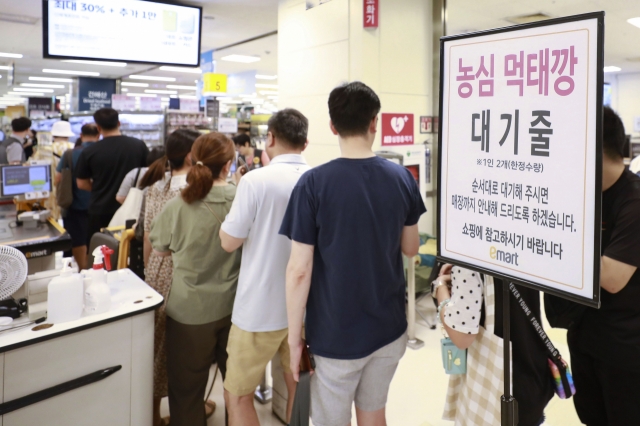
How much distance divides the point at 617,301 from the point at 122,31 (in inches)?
170

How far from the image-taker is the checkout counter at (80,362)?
5.09ft

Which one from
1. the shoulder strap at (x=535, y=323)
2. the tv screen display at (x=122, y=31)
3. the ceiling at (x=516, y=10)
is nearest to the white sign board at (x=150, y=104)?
the tv screen display at (x=122, y=31)

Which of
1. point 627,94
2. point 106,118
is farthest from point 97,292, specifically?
point 627,94

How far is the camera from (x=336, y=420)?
155 centimetres

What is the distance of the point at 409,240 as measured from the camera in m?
1.64

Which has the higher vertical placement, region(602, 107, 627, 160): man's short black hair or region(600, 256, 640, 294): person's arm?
region(602, 107, 627, 160): man's short black hair

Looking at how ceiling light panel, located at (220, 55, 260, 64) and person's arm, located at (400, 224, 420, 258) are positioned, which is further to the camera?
ceiling light panel, located at (220, 55, 260, 64)

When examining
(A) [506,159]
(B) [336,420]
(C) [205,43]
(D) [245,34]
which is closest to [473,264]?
(A) [506,159]

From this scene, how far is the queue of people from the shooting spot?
4.50ft

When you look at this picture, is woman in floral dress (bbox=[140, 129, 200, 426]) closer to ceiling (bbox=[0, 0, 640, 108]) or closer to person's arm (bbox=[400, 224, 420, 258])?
person's arm (bbox=[400, 224, 420, 258])

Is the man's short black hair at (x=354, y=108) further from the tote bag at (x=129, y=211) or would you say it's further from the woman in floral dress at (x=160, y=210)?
the tote bag at (x=129, y=211)

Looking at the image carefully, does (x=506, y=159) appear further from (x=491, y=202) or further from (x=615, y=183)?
(x=615, y=183)

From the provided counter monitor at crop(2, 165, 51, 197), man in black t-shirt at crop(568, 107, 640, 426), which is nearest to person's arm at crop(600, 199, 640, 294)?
man in black t-shirt at crop(568, 107, 640, 426)

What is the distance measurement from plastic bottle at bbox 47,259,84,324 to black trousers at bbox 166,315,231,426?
1.67 ft
